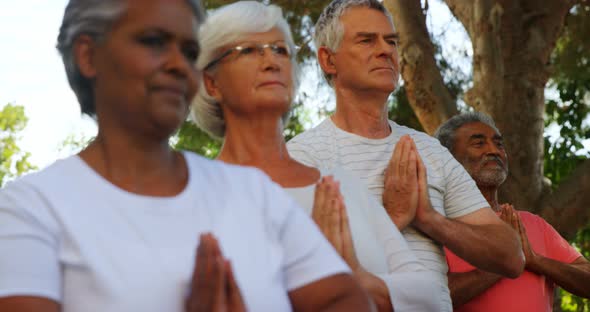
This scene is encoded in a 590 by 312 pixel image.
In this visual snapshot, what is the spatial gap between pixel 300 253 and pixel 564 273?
3.66 meters

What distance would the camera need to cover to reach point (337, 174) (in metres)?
3.22

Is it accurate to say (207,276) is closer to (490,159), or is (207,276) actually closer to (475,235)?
(475,235)

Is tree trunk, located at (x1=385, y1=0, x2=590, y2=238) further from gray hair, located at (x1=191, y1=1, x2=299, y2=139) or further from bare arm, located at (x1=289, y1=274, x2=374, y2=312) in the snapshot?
bare arm, located at (x1=289, y1=274, x2=374, y2=312)

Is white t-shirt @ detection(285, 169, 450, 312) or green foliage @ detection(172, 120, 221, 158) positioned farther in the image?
green foliage @ detection(172, 120, 221, 158)

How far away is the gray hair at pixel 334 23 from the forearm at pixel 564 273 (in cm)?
160

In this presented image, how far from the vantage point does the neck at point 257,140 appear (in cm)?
306

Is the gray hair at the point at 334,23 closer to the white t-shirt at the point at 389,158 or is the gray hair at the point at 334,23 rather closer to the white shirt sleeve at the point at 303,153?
the white t-shirt at the point at 389,158

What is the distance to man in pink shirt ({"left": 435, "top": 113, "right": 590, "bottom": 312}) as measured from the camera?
4.96 meters

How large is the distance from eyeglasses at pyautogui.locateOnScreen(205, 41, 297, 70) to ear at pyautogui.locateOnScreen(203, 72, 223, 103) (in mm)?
116

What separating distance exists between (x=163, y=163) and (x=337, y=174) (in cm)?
131

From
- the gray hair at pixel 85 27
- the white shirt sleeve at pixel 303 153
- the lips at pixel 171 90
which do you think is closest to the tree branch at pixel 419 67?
the white shirt sleeve at pixel 303 153

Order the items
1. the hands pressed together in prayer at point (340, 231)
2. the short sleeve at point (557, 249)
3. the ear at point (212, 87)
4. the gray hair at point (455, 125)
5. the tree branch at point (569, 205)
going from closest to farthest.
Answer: the hands pressed together in prayer at point (340, 231), the ear at point (212, 87), the short sleeve at point (557, 249), the gray hair at point (455, 125), the tree branch at point (569, 205)

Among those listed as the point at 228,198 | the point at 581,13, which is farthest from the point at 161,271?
the point at 581,13

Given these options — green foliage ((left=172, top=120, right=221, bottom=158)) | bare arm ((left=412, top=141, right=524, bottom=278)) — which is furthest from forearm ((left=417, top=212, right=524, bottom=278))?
green foliage ((left=172, top=120, right=221, bottom=158))
